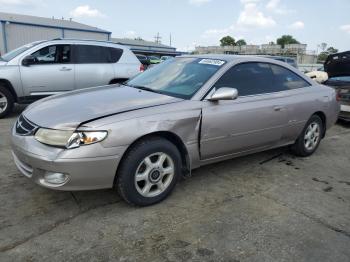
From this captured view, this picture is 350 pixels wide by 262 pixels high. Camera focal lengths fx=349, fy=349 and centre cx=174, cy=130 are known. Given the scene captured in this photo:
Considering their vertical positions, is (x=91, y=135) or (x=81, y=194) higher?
(x=91, y=135)

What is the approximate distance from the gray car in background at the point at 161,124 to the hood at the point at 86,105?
10 mm

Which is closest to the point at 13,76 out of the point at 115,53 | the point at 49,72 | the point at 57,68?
the point at 49,72

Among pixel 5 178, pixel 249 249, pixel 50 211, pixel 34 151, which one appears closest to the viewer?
pixel 249 249

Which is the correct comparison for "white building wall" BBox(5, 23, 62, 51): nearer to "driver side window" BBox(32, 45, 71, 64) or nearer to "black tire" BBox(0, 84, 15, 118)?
"driver side window" BBox(32, 45, 71, 64)

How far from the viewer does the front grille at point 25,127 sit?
3212 millimetres

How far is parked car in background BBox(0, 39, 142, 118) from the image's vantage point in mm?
7121

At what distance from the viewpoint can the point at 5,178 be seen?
3.97 metres

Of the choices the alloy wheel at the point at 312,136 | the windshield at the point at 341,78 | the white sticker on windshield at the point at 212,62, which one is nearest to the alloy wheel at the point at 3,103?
the white sticker on windshield at the point at 212,62

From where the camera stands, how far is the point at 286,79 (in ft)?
16.0

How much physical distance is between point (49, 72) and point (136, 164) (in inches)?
198

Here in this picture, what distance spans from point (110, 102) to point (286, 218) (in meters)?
2.08

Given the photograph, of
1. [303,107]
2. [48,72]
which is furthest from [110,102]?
[48,72]

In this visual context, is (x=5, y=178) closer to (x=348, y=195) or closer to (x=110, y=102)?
(x=110, y=102)

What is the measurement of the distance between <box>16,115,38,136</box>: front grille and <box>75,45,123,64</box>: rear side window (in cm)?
463
